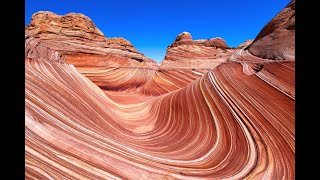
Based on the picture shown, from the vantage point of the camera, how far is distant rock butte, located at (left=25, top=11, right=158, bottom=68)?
1569 cm

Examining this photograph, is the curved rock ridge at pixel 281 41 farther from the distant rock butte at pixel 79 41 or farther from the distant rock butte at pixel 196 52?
the distant rock butte at pixel 79 41

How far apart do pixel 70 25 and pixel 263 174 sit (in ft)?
69.7

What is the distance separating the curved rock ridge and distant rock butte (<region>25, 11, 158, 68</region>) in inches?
442

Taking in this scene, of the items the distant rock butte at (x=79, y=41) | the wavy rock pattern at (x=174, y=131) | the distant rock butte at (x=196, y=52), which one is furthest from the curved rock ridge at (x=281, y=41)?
the distant rock butte at (x=79, y=41)

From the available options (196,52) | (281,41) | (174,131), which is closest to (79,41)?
(196,52)

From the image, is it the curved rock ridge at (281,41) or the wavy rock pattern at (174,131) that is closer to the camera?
the wavy rock pattern at (174,131)

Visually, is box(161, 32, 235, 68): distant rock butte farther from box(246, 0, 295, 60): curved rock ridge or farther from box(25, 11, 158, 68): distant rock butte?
box(246, 0, 295, 60): curved rock ridge

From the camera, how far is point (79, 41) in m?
18.6

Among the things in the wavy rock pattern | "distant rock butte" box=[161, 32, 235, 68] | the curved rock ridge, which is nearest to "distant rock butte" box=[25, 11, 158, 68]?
"distant rock butte" box=[161, 32, 235, 68]

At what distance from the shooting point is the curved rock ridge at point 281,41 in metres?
5.26

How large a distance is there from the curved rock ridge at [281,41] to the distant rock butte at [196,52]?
7144 millimetres

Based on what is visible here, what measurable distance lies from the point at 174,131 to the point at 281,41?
402 cm
